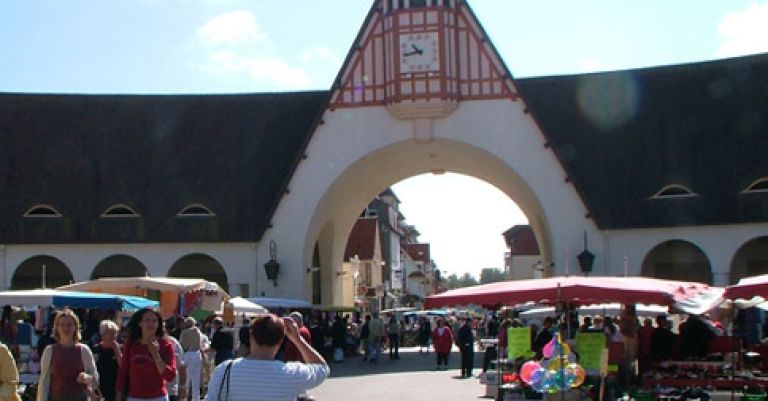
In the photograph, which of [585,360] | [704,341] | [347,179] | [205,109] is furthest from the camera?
[205,109]

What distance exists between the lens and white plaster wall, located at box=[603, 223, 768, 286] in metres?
33.3

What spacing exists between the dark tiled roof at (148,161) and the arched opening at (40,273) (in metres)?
1.34

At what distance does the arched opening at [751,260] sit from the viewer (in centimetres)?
3481

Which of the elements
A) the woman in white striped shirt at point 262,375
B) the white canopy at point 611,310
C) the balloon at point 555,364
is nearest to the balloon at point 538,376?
the balloon at point 555,364

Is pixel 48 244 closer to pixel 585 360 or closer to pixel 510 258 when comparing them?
pixel 585 360

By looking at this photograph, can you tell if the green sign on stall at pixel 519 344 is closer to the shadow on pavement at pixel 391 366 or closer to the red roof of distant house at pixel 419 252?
the shadow on pavement at pixel 391 366

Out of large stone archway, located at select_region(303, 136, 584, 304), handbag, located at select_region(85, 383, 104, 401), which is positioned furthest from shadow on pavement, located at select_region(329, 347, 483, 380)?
handbag, located at select_region(85, 383, 104, 401)

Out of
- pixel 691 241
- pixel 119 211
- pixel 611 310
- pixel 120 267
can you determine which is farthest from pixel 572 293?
pixel 120 267

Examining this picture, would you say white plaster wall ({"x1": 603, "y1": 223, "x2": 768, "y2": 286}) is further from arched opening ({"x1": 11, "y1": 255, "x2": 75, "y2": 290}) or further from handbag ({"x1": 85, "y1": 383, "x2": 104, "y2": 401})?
handbag ({"x1": 85, "y1": 383, "x2": 104, "y2": 401})

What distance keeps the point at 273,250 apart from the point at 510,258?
55.1 meters

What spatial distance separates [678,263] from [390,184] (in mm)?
12456

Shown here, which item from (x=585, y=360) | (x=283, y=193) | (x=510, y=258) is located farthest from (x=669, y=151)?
(x=510, y=258)

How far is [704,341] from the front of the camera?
1844 centimetres

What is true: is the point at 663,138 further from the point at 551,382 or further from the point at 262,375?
the point at 262,375
